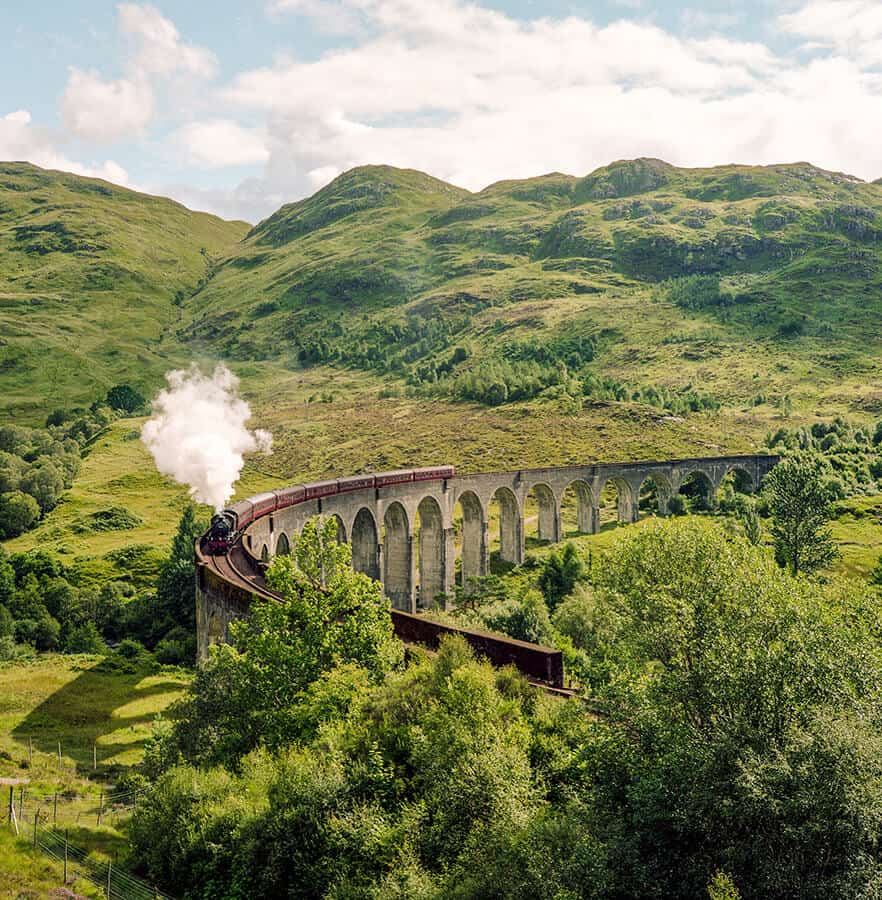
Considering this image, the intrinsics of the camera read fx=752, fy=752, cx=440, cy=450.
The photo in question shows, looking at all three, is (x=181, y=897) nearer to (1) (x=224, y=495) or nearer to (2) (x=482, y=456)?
(1) (x=224, y=495)

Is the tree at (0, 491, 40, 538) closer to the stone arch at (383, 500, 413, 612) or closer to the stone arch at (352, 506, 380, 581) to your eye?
the stone arch at (383, 500, 413, 612)

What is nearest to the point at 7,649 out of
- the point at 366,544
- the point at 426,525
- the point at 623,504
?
the point at 366,544

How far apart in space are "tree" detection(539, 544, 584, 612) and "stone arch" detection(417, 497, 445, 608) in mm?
10041

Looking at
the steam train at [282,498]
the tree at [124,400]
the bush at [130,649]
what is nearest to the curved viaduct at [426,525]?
the steam train at [282,498]

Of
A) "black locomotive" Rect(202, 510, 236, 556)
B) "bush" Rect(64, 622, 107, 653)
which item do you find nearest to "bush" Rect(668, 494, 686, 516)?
"black locomotive" Rect(202, 510, 236, 556)

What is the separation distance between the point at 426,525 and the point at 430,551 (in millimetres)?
2420

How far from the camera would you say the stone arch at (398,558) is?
6300cm

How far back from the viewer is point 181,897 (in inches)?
745

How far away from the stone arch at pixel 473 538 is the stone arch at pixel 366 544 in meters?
13.6

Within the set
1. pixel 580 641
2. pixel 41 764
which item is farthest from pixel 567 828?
pixel 580 641

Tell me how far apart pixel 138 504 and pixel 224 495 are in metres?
49.3

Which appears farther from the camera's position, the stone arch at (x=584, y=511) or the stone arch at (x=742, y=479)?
the stone arch at (x=742, y=479)

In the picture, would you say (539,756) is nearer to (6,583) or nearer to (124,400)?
(6,583)

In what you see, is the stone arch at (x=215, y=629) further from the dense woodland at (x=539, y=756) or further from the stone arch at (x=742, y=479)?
the stone arch at (x=742, y=479)
